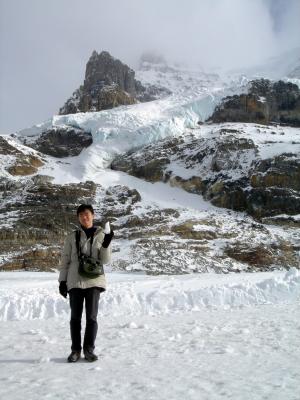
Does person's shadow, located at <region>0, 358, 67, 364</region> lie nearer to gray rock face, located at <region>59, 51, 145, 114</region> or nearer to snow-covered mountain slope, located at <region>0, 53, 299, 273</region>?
snow-covered mountain slope, located at <region>0, 53, 299, 273</region>

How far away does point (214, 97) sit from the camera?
291ft

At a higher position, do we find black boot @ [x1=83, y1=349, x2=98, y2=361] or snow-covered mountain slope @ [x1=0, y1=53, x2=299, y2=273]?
snow-covered mountain slope @ [x1=0, y1=53, x2=299, y2=273]

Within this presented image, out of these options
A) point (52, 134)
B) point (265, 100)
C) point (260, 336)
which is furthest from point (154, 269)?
point (265, 100)

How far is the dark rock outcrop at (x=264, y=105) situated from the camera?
86625 millimetres

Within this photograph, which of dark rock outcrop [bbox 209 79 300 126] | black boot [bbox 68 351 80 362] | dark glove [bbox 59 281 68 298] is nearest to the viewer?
black boot [bbox 68 351 80 362]

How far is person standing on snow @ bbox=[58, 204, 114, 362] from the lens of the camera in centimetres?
664

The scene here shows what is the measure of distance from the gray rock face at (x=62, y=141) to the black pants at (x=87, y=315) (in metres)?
74.7

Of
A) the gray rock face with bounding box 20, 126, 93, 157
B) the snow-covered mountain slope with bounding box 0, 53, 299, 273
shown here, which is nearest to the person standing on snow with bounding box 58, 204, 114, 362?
the snow-covered mountain slope with bounding box 0, 53, 299, 273

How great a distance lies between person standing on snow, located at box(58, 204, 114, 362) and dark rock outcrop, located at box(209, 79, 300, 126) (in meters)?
81.5

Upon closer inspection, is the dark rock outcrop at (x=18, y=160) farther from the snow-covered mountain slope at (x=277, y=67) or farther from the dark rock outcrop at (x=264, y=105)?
Result: the snow-covered mountain slope at (x=277, y=67)

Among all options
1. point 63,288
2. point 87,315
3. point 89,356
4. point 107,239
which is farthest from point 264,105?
point 89,356

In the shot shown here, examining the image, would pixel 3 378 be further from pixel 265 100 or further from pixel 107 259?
pixel 265 100

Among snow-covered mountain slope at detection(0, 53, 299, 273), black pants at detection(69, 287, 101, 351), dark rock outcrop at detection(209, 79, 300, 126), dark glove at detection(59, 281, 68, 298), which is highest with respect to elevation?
dark rock outcrop at detection(209, 79, 300, 126)

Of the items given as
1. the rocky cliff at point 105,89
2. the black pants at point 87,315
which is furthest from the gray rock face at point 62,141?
the black pants at point 87,315
